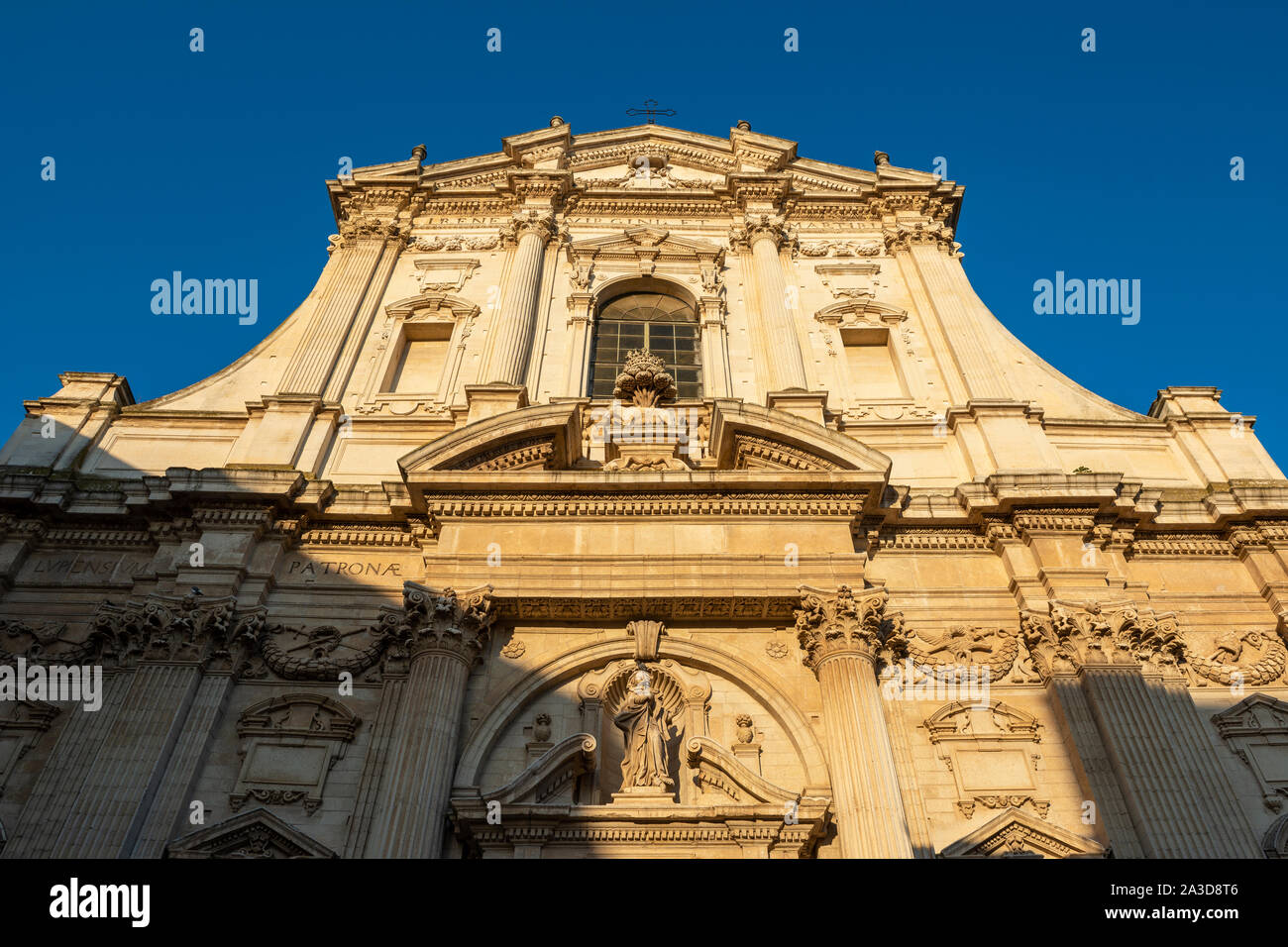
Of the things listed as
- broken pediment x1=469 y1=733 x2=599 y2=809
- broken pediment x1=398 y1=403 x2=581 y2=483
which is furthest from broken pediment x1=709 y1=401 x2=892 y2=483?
broken pediment x1=469 y1=733 x2=599 y2=809

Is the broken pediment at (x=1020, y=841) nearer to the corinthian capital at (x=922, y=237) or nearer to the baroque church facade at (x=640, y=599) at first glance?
the baroque church facade at (x=640, y=599)

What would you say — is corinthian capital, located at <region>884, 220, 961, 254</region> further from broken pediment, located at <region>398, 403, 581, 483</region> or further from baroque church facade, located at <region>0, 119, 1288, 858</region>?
broken pediment, located at <region>398, 403, 581, 483</region>

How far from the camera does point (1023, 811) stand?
34.7 feet

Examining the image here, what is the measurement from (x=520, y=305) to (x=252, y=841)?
9.35 m

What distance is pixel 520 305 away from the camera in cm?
1669

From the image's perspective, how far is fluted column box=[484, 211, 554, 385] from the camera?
51.2ft

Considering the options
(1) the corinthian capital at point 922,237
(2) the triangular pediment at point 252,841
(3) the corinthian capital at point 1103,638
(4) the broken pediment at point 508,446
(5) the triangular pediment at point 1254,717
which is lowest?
(2) the triangular pediment at point 252,841

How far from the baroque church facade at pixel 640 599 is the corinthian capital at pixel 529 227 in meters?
2.05

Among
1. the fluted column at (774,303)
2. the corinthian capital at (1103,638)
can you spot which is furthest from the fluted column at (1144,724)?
the fluted column at (774,303)

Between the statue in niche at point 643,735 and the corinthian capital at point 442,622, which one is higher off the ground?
the corinthian capital at point 442,622

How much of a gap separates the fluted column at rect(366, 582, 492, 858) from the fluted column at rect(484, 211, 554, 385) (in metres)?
4.42

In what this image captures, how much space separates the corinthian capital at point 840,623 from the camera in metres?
11.5

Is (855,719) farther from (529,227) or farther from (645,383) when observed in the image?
(529,227)
